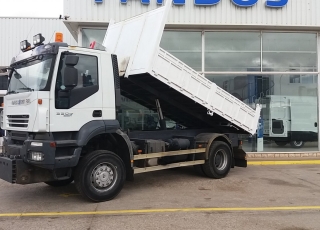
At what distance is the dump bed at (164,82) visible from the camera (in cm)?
696

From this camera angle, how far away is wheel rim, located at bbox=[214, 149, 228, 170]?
27.8 ft

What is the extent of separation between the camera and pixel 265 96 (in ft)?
40.3

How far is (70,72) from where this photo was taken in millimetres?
5664

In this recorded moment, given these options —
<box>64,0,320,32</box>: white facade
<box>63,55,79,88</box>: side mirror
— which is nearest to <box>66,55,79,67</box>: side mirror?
<box>63,55,79,88</box>: side mirror

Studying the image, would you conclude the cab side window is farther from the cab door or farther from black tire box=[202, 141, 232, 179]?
black tire box=[202, 141, 232, 179]

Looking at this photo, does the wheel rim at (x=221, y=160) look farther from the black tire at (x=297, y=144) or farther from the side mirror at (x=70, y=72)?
the black tire at (x=297, y=144)

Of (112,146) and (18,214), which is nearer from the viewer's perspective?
(18,214)

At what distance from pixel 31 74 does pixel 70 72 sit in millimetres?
877

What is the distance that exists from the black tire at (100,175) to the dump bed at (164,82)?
1.93 meters

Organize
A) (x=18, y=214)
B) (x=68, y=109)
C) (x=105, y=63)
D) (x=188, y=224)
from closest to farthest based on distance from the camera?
1. (x=188, y=224)
2. (x=18, y=214)
3. (x=68, y=109)
4. (x=105, y=63)

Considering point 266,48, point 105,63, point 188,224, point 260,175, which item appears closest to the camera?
point 188,224

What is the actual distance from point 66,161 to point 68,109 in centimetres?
92

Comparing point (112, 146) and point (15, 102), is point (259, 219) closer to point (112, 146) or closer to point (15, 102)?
point (112, 146)

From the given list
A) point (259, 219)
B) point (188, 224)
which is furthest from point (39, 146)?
point (259, 219)
